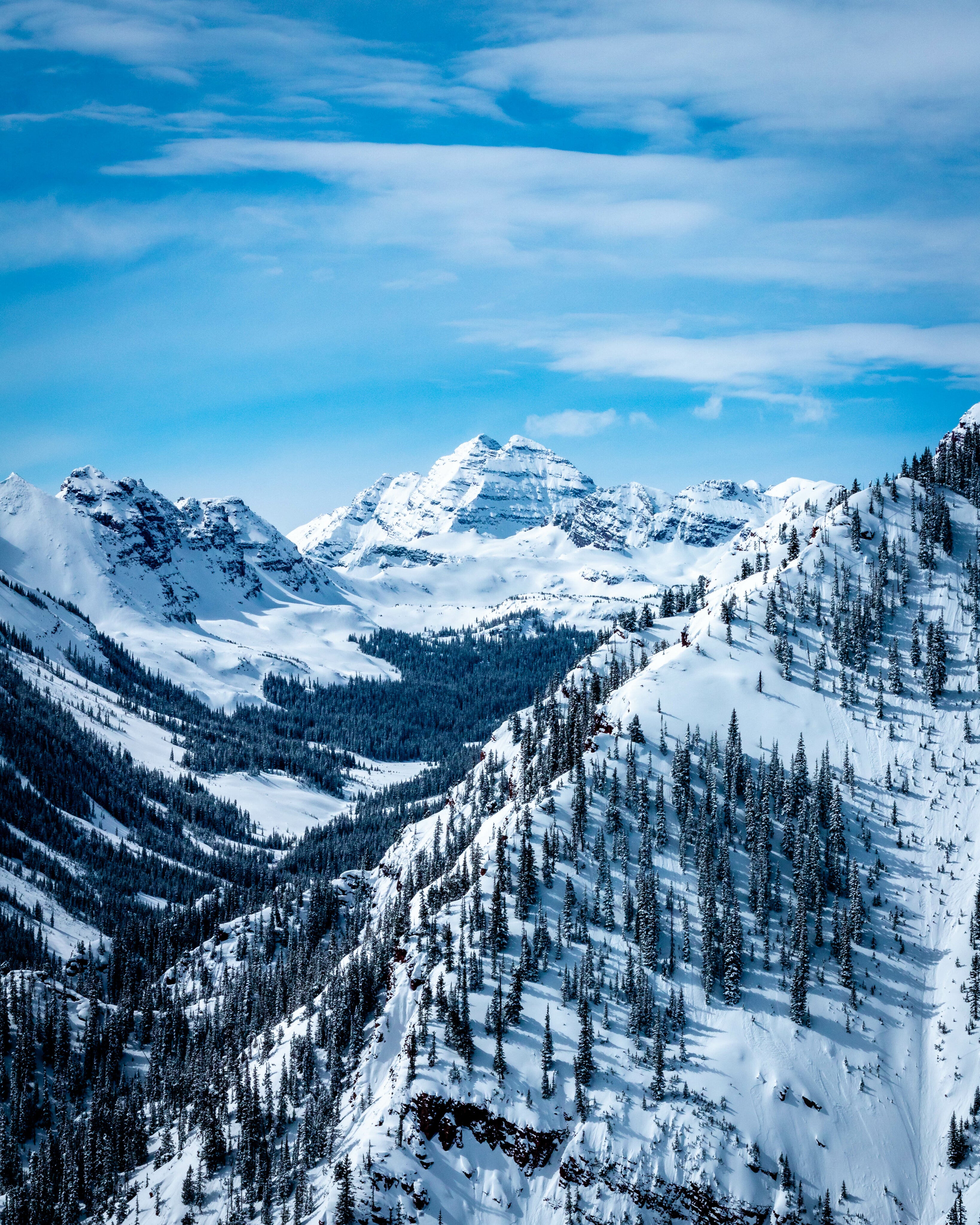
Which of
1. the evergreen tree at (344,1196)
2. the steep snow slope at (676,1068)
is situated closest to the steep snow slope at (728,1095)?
the steep snow slope at (676,1068)

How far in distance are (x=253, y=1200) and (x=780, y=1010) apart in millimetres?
83715

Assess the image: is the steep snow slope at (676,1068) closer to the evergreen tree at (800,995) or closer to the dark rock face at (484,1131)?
the dark rock face at (484,1131)

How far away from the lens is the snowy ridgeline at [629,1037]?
12888cm

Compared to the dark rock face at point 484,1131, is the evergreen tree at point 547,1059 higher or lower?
higher

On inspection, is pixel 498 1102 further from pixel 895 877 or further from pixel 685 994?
pixel 895 877

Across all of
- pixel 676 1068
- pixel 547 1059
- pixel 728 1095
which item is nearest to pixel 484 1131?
pixel 547 1059

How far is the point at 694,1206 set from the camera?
126 m

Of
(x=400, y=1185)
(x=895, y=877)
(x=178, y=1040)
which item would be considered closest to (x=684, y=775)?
(x=895, y=877)

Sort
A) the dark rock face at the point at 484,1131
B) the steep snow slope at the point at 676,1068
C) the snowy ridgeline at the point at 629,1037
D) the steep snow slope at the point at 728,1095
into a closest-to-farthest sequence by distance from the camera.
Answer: the steep snow slope at the point at 676,1068
the steep snow slope at the point at 728,1095
the snowy ridgeline at the point at 629,1037
the dark rock face at the point at 484,1131

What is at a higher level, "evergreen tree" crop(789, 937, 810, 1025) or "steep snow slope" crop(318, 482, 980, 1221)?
"evergreen tree" crop(789, 937, 810, 1025)

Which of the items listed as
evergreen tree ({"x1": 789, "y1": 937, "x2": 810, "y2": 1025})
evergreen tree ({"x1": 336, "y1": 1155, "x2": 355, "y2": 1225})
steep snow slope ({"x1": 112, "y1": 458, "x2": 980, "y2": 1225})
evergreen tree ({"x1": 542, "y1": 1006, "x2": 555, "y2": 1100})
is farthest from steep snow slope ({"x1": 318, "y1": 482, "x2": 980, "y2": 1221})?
evergreen tree ({"x1": 336, "y1": 1155, "x2": 355, "y2": 1225})

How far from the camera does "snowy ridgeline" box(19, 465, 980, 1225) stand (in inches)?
5074

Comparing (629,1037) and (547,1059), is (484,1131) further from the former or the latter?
(629,1037)

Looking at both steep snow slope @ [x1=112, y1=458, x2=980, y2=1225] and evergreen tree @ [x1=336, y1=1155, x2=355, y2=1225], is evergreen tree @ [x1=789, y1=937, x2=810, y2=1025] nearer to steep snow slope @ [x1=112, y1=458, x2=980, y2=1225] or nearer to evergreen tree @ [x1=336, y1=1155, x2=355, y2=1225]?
steep snow slope @ [x1=112, y1=458, x2=980, y2=1225]
